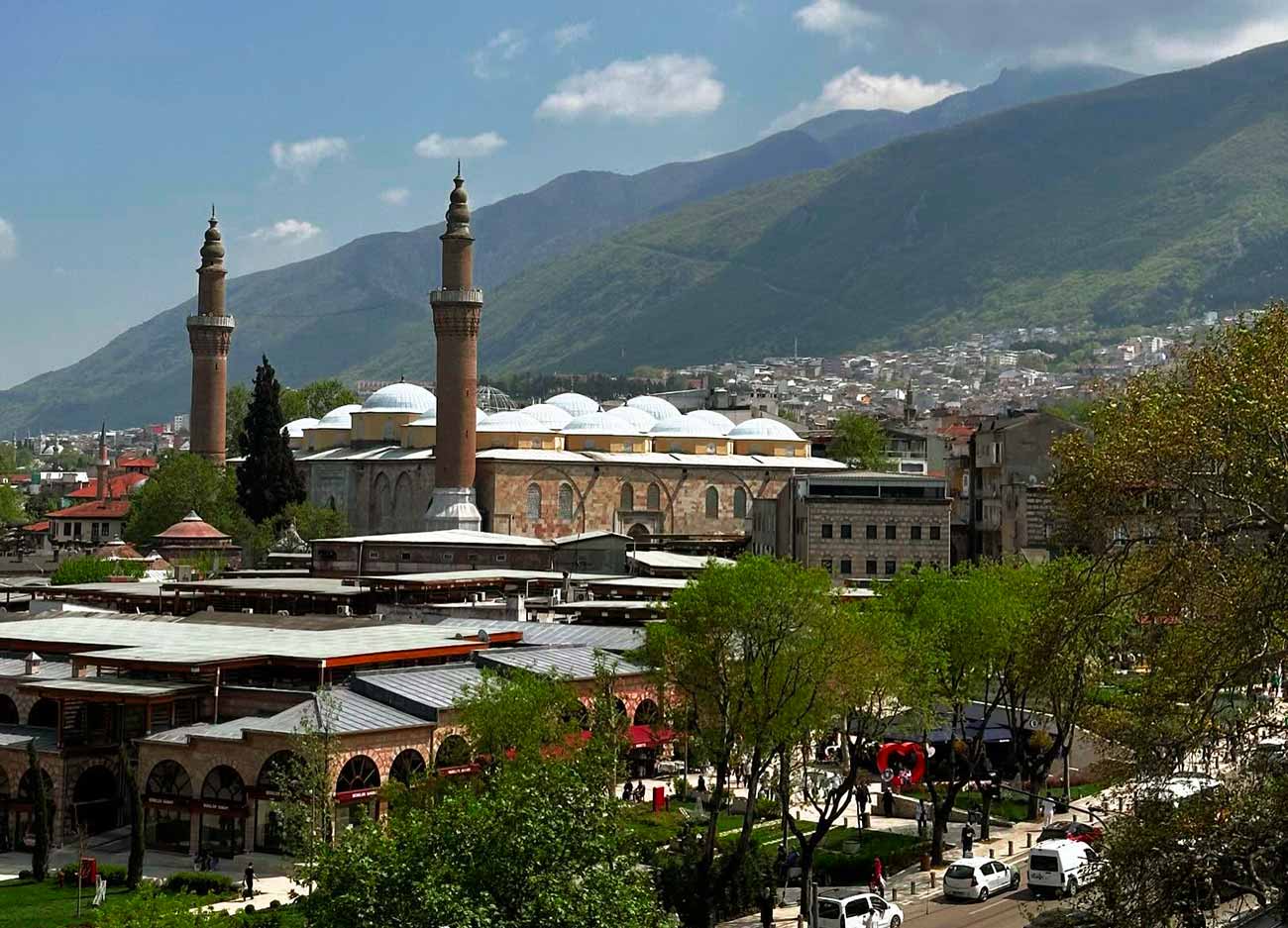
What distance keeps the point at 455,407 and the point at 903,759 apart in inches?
1508

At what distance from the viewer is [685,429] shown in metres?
90.7

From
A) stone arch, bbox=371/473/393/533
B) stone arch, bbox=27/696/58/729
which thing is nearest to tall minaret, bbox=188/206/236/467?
stone arch, bbox=371/473/393/533

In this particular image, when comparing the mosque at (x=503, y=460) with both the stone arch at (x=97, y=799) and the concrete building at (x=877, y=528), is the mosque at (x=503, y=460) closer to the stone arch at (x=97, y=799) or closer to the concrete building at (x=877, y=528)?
the concrete building at (x=877, y=528)

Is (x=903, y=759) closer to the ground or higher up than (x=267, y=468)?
closer to the ground

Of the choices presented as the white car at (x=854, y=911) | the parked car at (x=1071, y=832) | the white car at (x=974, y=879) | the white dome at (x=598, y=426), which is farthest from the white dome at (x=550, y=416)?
the white car at (x=854, y=911)

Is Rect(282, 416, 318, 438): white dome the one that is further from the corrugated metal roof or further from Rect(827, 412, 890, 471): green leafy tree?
the corrugated metal roof

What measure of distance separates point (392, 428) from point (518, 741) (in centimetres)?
6032

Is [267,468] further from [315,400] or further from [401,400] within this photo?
[315,400]

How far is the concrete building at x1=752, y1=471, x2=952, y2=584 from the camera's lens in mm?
66500

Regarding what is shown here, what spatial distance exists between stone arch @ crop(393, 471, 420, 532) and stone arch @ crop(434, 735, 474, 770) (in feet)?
148

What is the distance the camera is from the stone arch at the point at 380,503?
84.5 m

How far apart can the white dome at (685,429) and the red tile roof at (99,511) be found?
36010 millimetres

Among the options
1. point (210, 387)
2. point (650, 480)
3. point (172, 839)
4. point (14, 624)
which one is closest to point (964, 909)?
point (172, 839)

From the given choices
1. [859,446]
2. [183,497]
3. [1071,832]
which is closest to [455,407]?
[183,497]
